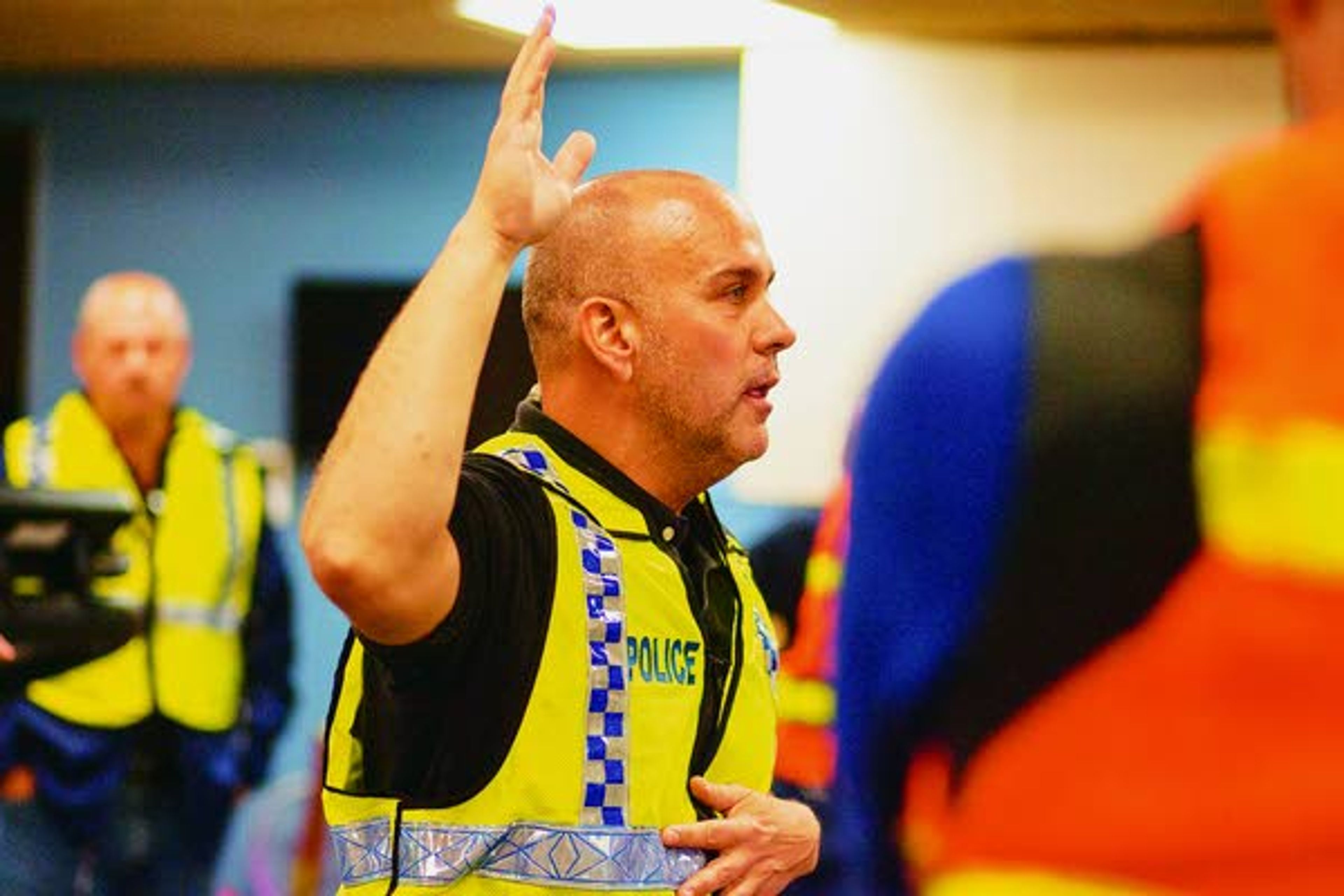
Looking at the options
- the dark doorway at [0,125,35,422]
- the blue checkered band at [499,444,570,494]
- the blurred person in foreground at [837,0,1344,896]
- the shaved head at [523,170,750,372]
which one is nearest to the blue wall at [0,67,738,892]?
the dark doorway at [0,125,35,422]

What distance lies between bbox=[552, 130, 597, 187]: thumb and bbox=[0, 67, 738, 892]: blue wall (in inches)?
165

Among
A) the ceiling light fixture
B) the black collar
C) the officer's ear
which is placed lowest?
the black collar

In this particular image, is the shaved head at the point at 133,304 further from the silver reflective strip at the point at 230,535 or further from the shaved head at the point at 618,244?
the shaved head at the point at 618,244

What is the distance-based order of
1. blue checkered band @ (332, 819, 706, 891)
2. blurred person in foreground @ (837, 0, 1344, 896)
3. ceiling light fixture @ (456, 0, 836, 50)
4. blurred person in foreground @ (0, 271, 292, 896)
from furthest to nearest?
ceiling light fixture @ (456, 0, 836, 50)
blurred person in foreground @ (0, 271, 292, 896)
blue checkered band @ (332, 819, 706, 891)
blurred person in foreground @ (837, 0, 1344, 896)

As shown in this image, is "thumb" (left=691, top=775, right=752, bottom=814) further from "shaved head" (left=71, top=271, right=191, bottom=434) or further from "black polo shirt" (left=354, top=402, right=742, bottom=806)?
"shaved head" (left=71, top=271, right=191, bottom=434)

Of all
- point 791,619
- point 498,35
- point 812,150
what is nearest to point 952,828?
point 791,619

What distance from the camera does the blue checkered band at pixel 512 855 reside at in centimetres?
186

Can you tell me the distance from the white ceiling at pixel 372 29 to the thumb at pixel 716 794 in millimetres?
3290

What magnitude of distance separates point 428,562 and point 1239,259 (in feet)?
2.81

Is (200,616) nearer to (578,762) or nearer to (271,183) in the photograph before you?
(271,183)

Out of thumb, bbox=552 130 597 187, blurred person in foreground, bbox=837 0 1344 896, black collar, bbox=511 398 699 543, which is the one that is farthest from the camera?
black collar, bbox=511 398 699 543

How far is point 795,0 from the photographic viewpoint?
5098mm

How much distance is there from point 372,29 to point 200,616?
2.00 meters

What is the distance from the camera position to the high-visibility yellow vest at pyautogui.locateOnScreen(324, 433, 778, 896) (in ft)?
6.15
